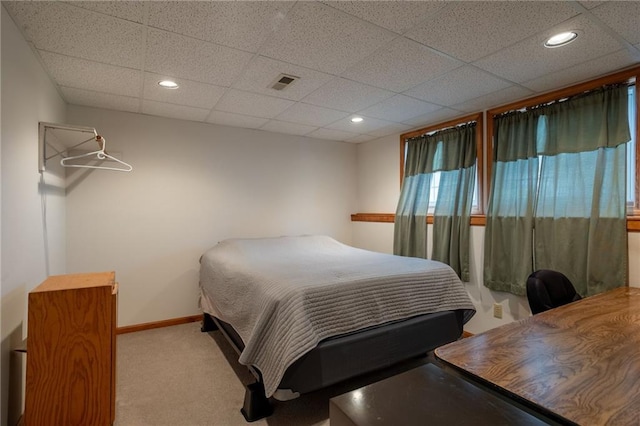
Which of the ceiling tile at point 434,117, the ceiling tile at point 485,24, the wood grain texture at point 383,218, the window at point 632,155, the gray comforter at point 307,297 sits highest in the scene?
the ceiling tile at point 434,117

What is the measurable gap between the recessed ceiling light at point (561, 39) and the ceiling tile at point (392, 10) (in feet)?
2.60

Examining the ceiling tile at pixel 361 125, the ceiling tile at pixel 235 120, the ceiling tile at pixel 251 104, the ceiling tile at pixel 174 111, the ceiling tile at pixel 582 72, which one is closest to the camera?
the ceiling tile at pixel 582 72

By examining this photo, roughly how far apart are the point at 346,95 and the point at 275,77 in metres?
0.67

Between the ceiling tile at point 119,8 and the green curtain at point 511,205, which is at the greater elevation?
the ceiling tile at point 119,8

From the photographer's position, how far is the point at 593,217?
228 cm

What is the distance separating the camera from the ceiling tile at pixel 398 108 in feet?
9.40

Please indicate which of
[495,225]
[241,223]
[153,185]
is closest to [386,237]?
[495,225]

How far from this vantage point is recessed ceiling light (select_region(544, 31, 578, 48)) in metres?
1.77

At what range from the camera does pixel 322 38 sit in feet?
6.01

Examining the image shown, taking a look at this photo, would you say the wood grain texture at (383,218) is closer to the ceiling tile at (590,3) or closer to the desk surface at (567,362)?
the desk surface at (567,362)

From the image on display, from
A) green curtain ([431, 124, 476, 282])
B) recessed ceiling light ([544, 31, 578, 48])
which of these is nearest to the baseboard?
green curtain ([431, 124, 476, 282])

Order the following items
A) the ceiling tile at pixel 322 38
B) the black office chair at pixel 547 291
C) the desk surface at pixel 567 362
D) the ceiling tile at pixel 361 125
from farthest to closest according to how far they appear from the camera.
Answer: the ceiling tile at pixel 361 125 → the black office chair at pixel 547 291 → the ceiling tile at pixel 322 38 → the desk surface at pixel 567 362

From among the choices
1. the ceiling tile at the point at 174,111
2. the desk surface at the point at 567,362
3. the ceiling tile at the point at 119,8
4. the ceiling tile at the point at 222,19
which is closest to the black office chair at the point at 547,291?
the desk surface at the point at 567,362

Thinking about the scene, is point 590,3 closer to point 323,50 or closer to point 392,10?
point 392,10
